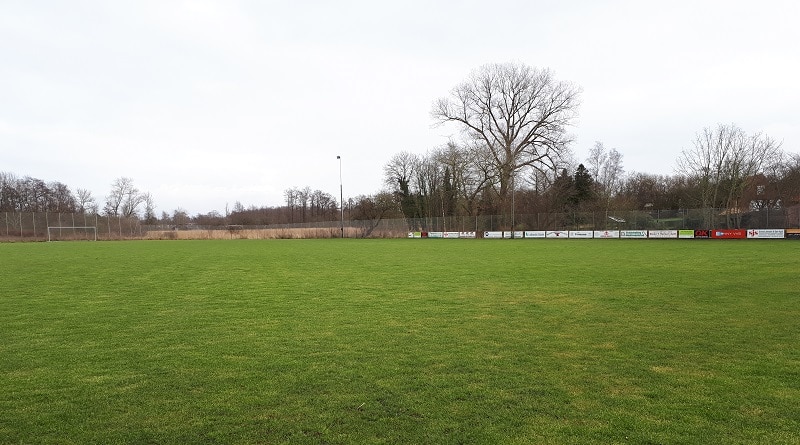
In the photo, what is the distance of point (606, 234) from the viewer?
1722 inches

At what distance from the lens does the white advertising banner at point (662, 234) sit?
39000mm

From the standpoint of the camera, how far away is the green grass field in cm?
375

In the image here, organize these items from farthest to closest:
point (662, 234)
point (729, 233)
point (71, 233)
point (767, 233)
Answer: point (71, 233) < point (662, 234) < point (729, 233) < point (767, 233)

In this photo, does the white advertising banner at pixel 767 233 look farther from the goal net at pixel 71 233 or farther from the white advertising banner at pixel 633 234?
the goal net at pixel 71 233

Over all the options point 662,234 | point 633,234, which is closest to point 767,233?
point 662,234

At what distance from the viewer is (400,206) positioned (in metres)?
80.9

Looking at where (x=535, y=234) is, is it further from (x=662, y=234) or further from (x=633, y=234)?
(x=662, y=234)

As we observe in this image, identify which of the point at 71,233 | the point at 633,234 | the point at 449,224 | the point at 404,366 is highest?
the point at 71,233

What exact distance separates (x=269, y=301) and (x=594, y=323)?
250 inches

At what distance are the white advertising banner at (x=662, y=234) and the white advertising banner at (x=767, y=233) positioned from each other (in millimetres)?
5014

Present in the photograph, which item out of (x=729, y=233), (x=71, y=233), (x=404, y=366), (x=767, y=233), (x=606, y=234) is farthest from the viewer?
(x=71, y=233)

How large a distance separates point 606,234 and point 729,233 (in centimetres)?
955

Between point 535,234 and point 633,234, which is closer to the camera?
point 633,234

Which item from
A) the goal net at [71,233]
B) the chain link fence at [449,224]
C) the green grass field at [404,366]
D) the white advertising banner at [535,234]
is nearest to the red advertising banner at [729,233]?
the chain link fence at [449,224]
